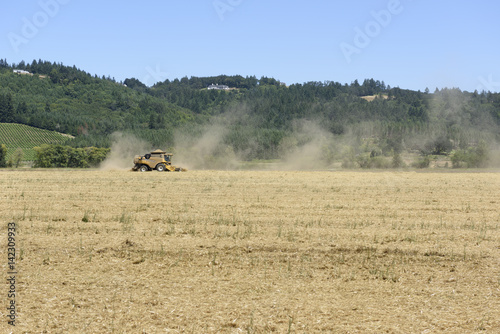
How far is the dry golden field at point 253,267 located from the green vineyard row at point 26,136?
10809 cm

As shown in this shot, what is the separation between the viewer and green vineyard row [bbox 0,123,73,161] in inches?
4644

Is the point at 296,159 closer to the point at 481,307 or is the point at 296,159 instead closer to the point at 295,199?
the point at 295,199

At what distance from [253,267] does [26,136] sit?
443ft

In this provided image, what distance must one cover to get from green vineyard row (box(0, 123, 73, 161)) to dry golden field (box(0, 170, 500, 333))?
10809cm

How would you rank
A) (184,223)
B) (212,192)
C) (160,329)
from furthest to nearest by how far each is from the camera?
(212,192)
(184,223)
(160,329)

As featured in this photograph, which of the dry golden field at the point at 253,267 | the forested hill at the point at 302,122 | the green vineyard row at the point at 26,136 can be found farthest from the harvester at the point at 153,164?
the green vineyard row at the point at 26,136

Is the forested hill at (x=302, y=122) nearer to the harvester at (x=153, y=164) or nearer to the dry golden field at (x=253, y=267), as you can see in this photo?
the harvester at (x=153, y=164)

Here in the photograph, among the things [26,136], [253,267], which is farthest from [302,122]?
[253,267]

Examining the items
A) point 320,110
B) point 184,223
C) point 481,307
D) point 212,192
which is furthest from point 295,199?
point 320,110

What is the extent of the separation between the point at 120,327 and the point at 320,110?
18354 centimetres

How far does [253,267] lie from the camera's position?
1021 centimetres

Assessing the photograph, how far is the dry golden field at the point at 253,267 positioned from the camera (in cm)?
756

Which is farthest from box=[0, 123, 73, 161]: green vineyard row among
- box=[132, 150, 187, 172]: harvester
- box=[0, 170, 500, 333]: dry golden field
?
box=[0, 170, 500, 333]: dry golden field

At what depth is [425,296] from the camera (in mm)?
8617
